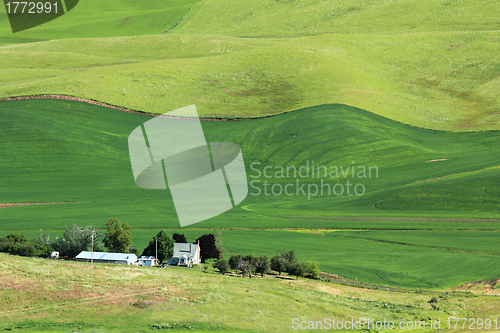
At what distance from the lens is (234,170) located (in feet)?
248

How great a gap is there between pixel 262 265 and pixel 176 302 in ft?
44.8

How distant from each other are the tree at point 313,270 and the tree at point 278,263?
2.06 m

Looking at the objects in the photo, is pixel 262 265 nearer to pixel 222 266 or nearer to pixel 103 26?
pixel 222 266

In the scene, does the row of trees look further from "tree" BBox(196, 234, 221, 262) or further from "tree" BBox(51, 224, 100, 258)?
"tree" BBox(51, 224, 100, 258)

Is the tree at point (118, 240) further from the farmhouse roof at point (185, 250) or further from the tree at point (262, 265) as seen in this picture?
the tree at point (262, 265)

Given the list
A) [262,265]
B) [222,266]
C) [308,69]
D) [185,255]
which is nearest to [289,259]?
[262,265]

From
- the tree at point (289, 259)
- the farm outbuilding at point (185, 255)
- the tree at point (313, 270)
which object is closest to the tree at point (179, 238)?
the farm outbuilding at point (185, 255)

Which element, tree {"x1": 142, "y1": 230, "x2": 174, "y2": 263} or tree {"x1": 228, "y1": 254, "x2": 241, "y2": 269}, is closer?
tree {"x1": 228, "y1": 254, "x2": 241, "y2": 269}

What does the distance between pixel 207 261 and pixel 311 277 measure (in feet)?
35.2

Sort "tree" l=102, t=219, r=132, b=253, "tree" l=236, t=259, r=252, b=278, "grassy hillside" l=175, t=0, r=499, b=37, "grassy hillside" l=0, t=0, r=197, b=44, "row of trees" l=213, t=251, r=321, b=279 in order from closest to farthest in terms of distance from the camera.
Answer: "tree" l=236, t=259, r=252, b=278
"row of trees" l=213, t=251, r=321, b=279
"tree" l=102, t=219, r=132, b=253
"grassy hillside" l=175, t=0, r=499, b=37
"grassy hillside" l=0, t=0, r=197, b=44

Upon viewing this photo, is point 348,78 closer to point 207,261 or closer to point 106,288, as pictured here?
point 207,261

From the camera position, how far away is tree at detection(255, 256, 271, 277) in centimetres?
4350

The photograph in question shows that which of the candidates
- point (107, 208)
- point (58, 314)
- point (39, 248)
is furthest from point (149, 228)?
point (58, 314)

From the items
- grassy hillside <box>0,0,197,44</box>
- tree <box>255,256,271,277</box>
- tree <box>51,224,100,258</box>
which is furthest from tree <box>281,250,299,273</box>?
grassy hillside <box>0,0,197,44</box>
